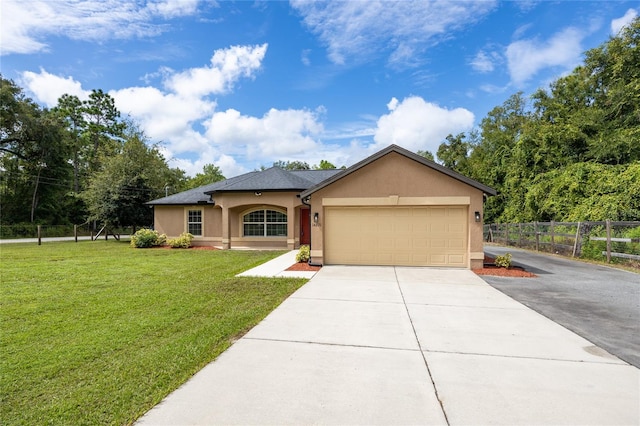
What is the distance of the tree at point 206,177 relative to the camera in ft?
167

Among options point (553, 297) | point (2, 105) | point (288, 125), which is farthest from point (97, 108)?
point (553, 297)

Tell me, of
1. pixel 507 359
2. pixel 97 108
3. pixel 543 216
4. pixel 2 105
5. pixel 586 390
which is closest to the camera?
pixel 586 390

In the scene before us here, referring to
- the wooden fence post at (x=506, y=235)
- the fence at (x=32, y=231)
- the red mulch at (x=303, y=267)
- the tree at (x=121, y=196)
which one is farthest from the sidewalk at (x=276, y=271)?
the fence at (x=32, y=231)

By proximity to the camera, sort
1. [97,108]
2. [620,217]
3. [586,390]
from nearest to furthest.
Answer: [586,390], [620,217], [97,108]

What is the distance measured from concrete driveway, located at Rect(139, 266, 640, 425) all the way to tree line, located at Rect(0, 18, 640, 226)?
15924 millimetres

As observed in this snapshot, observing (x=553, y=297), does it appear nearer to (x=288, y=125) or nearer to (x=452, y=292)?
(x=452, y=292)

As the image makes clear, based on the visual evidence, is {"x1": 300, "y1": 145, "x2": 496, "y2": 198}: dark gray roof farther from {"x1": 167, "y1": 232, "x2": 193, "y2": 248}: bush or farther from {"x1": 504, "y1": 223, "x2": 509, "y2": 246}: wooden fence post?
{"x1": 504, "y1": 223, "x2": 509, "y2": 246}: wooden fence post

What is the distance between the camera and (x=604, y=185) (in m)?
16.5

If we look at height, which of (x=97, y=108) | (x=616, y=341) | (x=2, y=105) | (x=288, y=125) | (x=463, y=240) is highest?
(x=97, y=108)

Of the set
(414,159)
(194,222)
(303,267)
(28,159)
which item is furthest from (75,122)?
(414,159)

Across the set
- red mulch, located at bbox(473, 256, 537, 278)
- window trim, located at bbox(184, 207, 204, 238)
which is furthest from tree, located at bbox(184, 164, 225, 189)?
red mulch, located at bbox(473, 256, 537, 278)

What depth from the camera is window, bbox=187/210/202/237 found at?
18094mm

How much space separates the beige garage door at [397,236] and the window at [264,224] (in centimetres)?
589

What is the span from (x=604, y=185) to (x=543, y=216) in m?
5.64
